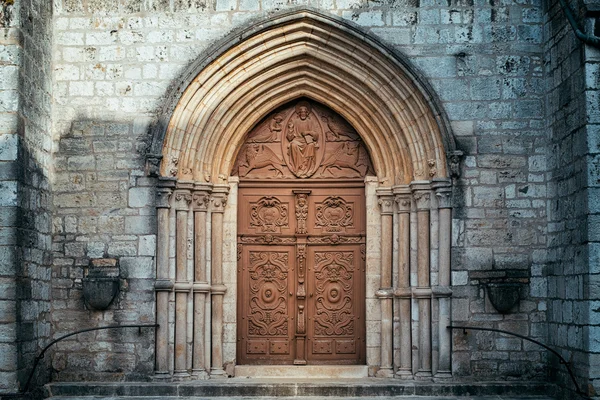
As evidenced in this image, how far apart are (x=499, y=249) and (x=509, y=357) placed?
1.08 meters

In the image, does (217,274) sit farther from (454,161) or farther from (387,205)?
(454,161)

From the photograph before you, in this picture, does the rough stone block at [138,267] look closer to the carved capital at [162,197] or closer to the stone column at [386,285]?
the carved capital at [162,197]

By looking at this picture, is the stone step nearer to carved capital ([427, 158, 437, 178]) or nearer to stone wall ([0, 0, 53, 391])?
stone wall ([0, 0, 53, 391])

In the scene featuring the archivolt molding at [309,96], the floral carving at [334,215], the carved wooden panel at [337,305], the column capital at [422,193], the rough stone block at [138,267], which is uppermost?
the archivolt molding at [309,96]

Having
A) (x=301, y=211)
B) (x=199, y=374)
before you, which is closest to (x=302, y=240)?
(x=301, y=211)

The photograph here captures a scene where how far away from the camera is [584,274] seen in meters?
7.34

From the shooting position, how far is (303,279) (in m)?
9.05

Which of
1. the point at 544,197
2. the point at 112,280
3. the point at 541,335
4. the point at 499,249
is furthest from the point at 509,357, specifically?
the point at 112,280

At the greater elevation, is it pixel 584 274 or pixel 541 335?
pixel 584 274

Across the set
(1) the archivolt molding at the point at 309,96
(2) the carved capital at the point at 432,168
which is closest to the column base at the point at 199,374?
(1) the archivolt molding at the point at 309,96

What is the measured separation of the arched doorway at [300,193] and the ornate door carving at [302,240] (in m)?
0.10

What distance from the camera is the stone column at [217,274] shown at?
28.7ft

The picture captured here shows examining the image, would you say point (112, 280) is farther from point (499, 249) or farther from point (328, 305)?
point (499, 249)

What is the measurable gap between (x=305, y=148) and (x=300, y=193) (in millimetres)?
500
